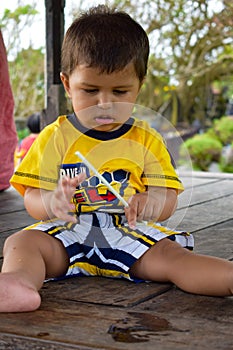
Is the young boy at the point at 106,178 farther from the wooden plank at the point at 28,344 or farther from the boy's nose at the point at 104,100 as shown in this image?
the wooden plank at the point at 28,344

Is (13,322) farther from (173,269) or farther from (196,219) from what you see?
(196,219)

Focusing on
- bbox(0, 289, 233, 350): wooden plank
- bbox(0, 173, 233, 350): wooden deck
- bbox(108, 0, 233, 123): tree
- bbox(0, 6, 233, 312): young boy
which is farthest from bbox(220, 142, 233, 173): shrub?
bbox(0, 289, 233, 350): wooden plank

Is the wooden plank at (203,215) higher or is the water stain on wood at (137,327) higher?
the water stain on wood at (137,327)

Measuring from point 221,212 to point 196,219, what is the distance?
0.19 m

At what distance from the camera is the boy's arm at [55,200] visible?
1.31m

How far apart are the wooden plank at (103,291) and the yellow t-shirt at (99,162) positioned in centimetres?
16

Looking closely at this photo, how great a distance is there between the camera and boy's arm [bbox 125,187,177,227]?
1402mm

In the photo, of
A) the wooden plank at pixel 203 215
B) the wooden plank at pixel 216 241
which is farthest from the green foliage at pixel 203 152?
the wooden plank at pixel 216 241

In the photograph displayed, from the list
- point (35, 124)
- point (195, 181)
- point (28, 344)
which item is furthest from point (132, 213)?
point (35, 124)

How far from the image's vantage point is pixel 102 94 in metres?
1.45

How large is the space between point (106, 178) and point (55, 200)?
186 millimetres

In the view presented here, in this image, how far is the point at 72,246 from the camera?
1506mm

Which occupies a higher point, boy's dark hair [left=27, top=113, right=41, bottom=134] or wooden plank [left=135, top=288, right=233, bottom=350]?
wooden plank [left=135, top=288, right=233, bottom=350]

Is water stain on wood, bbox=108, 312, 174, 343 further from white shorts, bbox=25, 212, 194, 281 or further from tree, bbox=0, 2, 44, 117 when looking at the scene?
tree, bbox=0, 2, 44, 117
